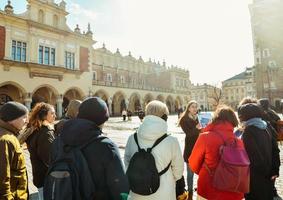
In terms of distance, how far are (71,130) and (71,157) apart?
0.78ft

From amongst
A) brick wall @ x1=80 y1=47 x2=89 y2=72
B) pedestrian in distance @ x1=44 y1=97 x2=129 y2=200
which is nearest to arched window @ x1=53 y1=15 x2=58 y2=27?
brick wall @ x1=80 y1=47 x2=89 y2=72

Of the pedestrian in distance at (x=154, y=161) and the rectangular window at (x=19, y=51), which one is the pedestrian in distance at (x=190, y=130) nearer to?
the pedestrian in distance at (x=154, y=161)

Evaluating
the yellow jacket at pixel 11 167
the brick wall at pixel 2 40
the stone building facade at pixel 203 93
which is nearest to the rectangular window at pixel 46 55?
the brick wall at pixel 2 40

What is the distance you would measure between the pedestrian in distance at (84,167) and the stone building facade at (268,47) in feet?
146

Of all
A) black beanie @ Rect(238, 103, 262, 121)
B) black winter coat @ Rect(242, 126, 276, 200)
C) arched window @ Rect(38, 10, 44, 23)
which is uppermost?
arched window @ Rect(38, 10, 44, 23)

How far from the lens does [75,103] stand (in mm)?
4578

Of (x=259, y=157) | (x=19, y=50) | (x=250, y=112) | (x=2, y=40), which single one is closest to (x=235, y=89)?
(x=19, y=50)

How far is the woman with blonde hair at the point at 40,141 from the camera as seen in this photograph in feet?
11.8

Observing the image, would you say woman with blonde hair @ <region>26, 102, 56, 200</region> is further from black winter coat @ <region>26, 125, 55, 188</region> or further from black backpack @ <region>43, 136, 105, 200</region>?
black backpack @ <region>43, 136, 105, 200</region>

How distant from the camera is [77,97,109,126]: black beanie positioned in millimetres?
2375

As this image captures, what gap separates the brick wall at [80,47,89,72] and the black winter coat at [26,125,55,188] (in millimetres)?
28933

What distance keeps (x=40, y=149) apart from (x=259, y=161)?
307 cm

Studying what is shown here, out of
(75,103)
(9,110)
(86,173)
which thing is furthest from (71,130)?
(75,103)

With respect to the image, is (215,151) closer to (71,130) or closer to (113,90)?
(71,130)
